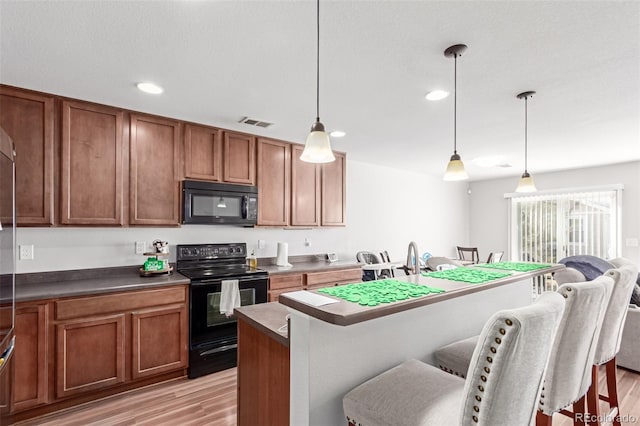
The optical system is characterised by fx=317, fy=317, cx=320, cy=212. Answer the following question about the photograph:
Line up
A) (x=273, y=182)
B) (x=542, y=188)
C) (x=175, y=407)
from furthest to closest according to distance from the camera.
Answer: (x=542, y=188) < (x=273, y=182) < (x=175, y=407)

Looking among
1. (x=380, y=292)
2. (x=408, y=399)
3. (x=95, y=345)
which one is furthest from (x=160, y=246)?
(x=408, y=399)

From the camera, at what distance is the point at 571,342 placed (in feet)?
4.45

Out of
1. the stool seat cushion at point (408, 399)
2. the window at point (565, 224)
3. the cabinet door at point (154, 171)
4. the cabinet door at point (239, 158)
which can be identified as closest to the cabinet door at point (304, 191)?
the cabinet door at point (239, 158)

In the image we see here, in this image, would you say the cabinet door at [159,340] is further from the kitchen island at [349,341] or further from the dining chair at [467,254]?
the dining chair at [467,254]

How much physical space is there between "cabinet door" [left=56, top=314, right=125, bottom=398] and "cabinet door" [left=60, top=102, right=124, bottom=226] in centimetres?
84

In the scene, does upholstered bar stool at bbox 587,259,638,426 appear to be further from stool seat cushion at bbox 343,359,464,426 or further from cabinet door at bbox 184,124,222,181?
cabinet door at bbox 184,124,222,181

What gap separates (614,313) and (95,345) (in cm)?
342

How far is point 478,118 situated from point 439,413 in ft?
8.91

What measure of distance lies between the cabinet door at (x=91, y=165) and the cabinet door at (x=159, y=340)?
887 millimetres

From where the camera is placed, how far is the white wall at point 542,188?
4.92m

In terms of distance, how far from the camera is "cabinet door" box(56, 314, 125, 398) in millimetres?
2281

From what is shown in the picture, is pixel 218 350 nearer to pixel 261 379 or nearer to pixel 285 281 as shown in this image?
pixel 285 281

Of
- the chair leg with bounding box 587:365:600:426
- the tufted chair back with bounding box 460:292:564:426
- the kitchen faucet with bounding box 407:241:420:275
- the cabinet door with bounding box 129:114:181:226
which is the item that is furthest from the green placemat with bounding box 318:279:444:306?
the cabinet door with bounding box 129:114:181:226

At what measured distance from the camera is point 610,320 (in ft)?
5.79
